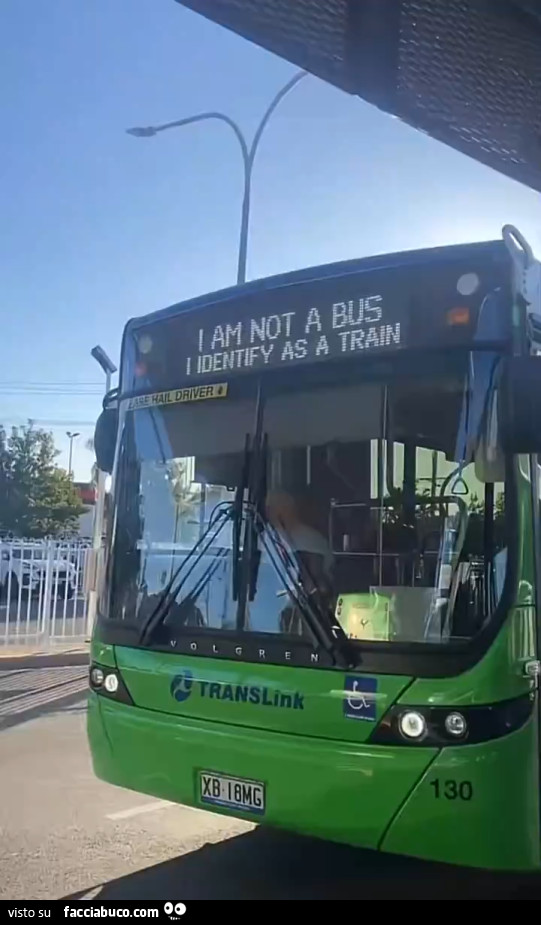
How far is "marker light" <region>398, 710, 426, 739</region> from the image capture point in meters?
4.27

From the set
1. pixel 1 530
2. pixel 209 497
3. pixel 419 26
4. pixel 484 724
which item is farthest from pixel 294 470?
pixel 1 530

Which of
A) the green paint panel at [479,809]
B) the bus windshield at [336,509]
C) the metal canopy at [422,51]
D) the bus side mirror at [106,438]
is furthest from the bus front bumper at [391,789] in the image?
the metal canopy at [422,51]

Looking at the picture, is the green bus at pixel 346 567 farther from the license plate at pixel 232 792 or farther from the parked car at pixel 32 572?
the parked car at pixel 32 572

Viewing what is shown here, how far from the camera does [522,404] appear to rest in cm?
433

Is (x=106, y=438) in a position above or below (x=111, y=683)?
above

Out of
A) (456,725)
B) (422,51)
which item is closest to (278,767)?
(456,725)

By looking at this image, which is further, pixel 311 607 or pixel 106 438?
pixel 106 438

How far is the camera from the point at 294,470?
5.00 m

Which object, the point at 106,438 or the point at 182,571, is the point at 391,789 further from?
the point at 106,438

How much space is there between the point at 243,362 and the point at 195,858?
284cm

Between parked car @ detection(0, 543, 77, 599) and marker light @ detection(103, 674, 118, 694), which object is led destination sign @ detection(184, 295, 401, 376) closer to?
marker light @ detection(103, 674, 118, 694)

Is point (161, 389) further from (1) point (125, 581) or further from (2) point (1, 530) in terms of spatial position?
(2) point (1, 530)

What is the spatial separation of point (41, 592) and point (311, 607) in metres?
10.2

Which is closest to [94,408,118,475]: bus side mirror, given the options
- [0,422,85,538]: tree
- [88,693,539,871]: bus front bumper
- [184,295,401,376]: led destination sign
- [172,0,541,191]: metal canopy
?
[184,295,401,376]: led destination sign
